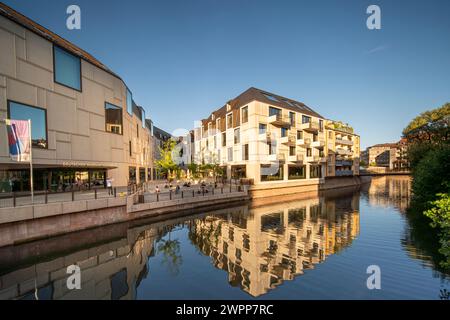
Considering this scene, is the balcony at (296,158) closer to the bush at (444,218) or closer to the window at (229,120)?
the window at (229,120)

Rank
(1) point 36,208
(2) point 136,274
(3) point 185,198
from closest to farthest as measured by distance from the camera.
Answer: (2) point 136,274 → (1) point 36,208 → (3) point 185,198

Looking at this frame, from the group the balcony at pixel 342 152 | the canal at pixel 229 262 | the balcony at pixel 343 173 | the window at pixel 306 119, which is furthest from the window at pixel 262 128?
the balcony at pixel 343 173

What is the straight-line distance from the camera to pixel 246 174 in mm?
31500

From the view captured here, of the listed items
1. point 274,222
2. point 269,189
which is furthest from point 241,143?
point 274,222

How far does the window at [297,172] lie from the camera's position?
3512cm

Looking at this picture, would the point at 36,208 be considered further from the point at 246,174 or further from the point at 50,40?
the point at 246,174

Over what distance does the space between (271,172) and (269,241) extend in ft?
67.7

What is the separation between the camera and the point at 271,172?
32.2m

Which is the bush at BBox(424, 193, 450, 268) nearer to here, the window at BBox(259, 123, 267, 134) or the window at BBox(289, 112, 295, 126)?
the window at BBox(259, 123, 267, 134)

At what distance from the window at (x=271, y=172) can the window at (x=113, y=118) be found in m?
20.6

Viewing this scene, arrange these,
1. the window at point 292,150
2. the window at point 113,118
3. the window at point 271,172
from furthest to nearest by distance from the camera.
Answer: the window at point 292,150 < the window at point 271,172 < the window at point 113,118

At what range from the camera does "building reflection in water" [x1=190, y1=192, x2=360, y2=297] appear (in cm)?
848

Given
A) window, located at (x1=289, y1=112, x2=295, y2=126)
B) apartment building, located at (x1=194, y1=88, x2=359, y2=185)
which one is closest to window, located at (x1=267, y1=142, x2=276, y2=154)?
apartment building, located at (x1=194, y1=88, x2=359, y2=185)
